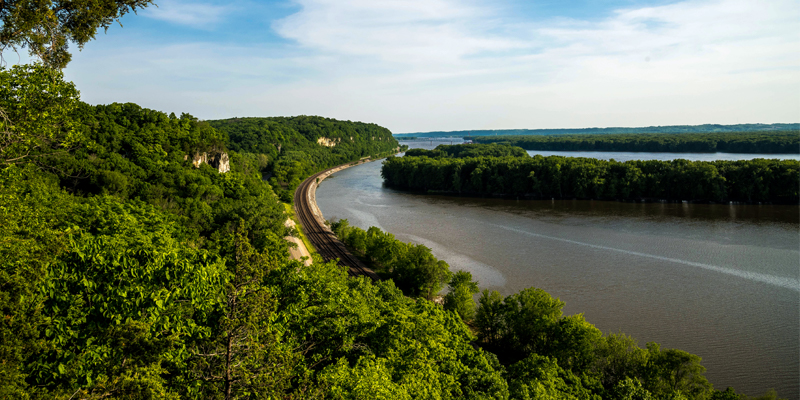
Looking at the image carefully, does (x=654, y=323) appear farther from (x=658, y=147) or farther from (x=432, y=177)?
(x=658, y=147)

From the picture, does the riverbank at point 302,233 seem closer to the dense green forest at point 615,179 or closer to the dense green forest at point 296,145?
the dense green forest at point 296,145

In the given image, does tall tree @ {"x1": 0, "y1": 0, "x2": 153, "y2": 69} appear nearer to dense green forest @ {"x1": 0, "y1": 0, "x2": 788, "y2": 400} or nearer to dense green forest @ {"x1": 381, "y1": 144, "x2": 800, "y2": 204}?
dense green forest @ {"x1": 0, "y1": 0, "x2": 788, "y2": 400}

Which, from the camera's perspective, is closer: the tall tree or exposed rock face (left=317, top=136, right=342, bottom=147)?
the tall tree

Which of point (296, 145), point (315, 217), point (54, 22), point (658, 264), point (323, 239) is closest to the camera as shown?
point (54, 22)

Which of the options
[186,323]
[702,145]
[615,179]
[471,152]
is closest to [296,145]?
[471,152]

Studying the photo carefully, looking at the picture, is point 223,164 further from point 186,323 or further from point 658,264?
point 186,323

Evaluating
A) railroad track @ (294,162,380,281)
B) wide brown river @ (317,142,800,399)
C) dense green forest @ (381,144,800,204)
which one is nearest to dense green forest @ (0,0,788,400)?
wide brown river @ (317,142,800,399)

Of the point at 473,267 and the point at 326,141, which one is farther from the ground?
the point at 326,141
